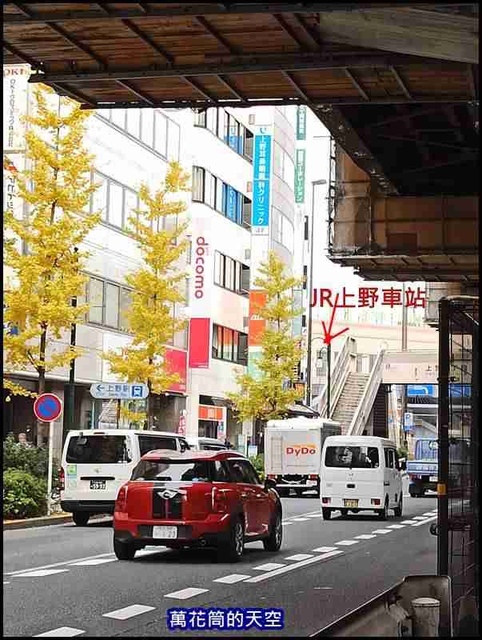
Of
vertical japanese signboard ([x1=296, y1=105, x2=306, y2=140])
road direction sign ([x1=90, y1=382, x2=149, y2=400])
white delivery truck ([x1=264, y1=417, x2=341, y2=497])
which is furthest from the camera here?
vertical japanese signboard ([x1=296, y1=105, x2=306, y2=140])

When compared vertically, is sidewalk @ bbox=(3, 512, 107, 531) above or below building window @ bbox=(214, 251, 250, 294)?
below

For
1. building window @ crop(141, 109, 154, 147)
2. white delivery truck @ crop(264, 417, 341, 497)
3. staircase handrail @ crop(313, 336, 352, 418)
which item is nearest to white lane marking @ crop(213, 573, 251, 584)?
white delivery truck @ crop(264, 417, 341, 497)

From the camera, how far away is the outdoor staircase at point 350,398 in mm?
62375

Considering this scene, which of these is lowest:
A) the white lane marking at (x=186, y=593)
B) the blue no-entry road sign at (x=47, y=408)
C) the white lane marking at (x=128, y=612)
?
the white lane marking at (x=186, y=593)

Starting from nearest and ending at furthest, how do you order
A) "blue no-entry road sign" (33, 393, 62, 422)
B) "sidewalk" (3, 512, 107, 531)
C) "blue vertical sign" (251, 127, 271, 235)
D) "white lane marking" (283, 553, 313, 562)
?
"white lane marking" (283, 553, 313, 562) < "sidewalk" (3, 512, 107, 531) < "blue no-entry road sign" (33, 393, 62, 422) < "blue vertical sign" (251, 127, 271, 235)

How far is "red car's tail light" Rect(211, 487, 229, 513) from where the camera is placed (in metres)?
18.6

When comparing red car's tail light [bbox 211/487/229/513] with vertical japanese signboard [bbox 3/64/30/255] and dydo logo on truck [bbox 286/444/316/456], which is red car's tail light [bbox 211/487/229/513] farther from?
dydo logo on truck [bbox 286/444/316/456]

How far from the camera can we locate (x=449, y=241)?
23.5m

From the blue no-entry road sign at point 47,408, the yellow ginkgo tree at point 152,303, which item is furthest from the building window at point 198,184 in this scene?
the blue no-entry road sign at point 47,408

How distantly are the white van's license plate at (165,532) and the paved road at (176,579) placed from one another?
1.40 ft

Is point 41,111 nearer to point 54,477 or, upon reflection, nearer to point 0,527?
point 54,477

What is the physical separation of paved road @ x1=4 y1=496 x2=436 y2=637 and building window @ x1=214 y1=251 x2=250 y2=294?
31604mm

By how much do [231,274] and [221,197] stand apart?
387cm

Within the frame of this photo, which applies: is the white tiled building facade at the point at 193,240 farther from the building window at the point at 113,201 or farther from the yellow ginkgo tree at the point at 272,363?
the yellow ginkgo tree at the point at 272,363
